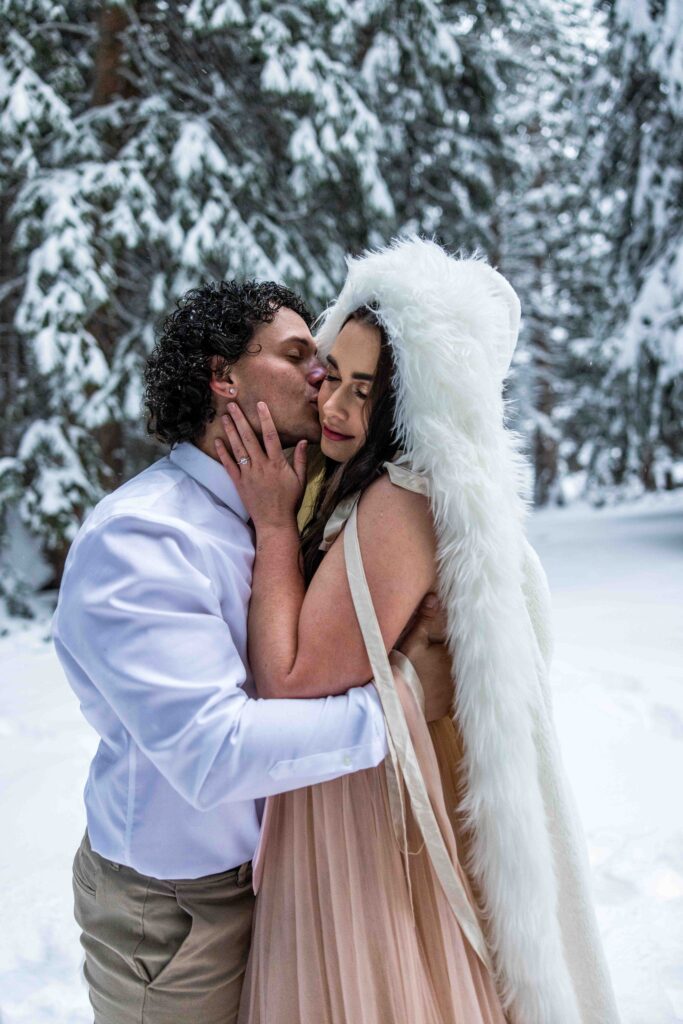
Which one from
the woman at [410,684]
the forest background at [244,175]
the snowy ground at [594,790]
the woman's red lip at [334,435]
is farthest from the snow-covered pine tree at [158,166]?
the woman at [410,684]

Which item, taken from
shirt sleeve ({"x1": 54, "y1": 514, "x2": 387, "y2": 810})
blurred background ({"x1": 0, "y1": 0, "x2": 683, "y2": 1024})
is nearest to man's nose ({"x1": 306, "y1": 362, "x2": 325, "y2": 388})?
shirt sleeve ({"x1": 54, "y1": 514, "x2": 387, "y2": 810})

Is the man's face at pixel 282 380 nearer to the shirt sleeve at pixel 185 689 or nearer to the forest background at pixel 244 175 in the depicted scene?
the shirt sleeve at pixel 185 689

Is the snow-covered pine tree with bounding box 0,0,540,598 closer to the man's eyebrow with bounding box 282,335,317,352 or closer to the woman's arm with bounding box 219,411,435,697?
the man's eyebrow with bounding box 282,335,317,352

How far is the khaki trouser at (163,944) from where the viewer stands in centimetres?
149

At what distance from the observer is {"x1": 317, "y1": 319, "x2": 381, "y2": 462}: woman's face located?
154 centimetres

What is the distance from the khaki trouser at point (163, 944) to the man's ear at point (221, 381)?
38.4 inches

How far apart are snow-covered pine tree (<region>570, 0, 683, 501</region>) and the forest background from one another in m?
0.02

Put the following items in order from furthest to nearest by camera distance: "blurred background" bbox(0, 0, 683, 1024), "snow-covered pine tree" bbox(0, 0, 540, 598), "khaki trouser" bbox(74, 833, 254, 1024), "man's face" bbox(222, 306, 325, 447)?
1. "snow-covered pine tree" bbox(0, 0, 540, 598)
2. "blurred background" bbox(0, 0, 683, 1024)
3. "man's face" bbox(222, 306, 325, 447)
4. "khaki trouser" bbox(74, 833, 254, 1024)

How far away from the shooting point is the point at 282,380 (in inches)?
67.3

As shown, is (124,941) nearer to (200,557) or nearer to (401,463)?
(200,557)

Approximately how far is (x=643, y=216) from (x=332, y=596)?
8388 mm

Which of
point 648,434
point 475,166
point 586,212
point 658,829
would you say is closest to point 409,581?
point 658,829

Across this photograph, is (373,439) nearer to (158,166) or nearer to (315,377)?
(315,377)

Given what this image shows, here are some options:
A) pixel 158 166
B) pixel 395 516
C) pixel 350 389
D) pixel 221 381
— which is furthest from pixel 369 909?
pixel 158 166
